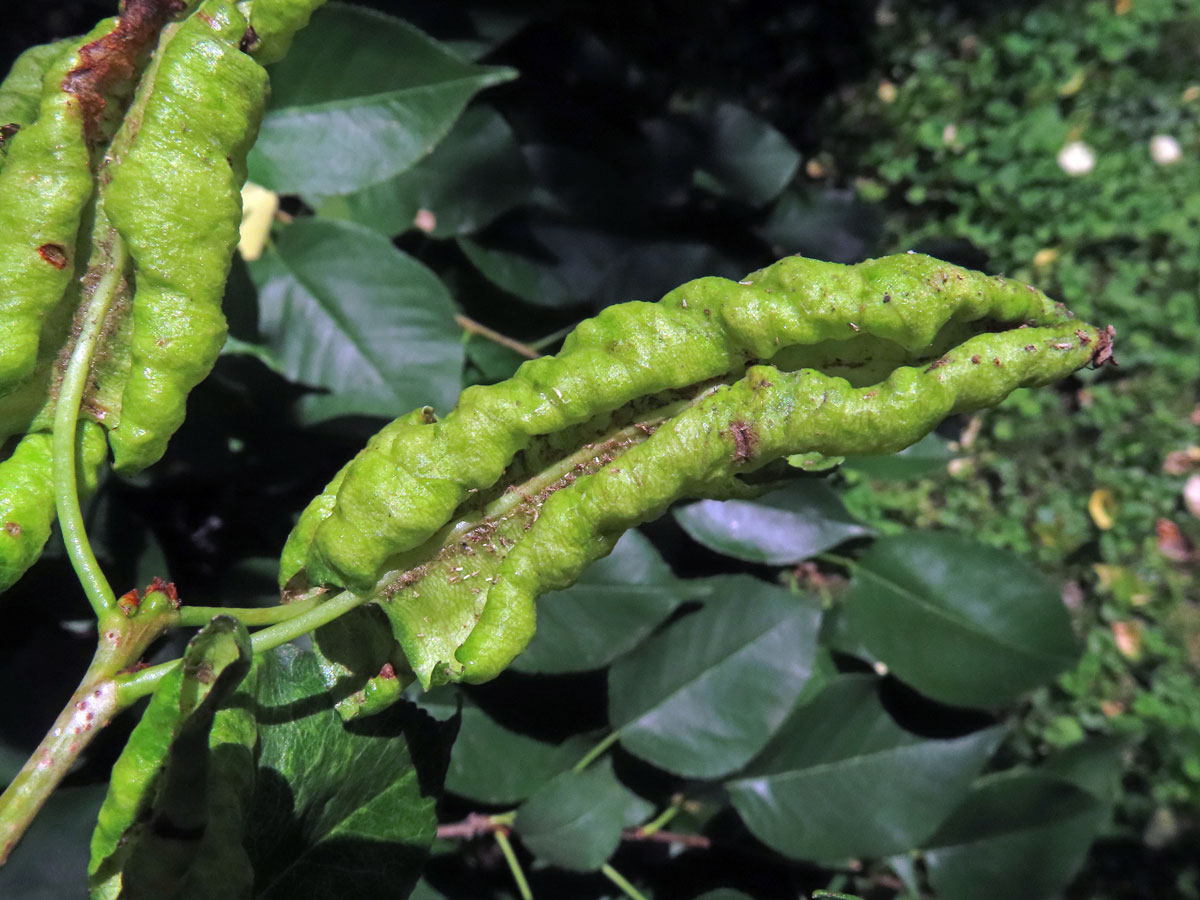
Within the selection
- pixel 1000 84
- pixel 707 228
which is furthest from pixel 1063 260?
pixel 707 228

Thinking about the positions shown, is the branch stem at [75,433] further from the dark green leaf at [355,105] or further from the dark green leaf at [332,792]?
Result: the dark green leaf at [355,105]

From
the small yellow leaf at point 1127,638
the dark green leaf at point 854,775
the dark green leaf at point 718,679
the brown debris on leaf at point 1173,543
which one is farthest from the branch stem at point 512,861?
the brown debris on leaf at point 1173,543

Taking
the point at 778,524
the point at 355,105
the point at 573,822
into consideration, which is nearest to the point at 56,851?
the point at 573,822

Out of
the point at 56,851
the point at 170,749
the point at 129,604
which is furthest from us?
the point at 56,851

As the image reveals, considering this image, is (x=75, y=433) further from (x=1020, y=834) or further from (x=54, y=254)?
(x=1020, y=834)

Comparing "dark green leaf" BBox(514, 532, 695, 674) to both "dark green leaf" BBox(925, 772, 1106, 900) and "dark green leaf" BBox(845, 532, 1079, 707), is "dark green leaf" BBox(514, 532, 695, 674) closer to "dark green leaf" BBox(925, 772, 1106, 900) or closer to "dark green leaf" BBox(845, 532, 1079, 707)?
"dark green leaf" BBox(845, 532, 1079, 707)

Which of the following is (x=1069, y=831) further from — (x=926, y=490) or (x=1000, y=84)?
(x=1000, y=84)

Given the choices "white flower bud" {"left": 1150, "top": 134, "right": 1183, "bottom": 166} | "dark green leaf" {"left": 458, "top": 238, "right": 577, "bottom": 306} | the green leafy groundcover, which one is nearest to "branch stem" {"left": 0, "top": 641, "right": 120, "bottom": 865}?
"dark green leaf" {"left": 458, "top": 238, "right": 577, "bottom": 306}

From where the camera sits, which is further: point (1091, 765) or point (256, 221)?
point (1091, 765)
